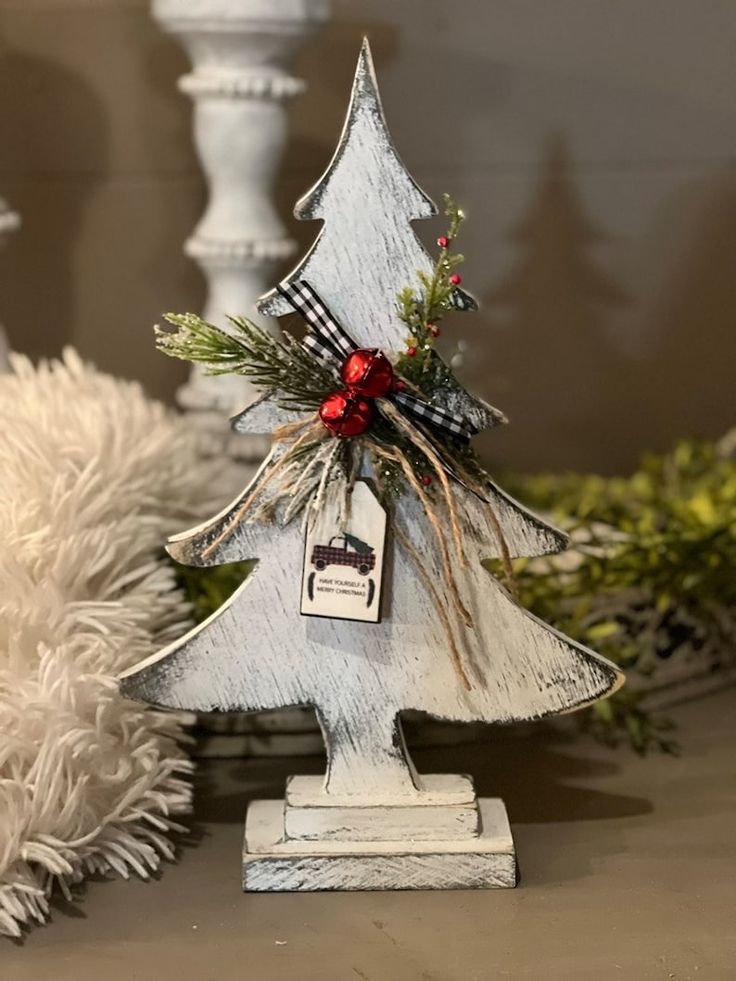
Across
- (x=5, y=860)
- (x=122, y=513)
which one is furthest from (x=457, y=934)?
(x=122, y=513)

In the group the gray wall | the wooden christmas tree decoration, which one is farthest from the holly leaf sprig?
the gray wall

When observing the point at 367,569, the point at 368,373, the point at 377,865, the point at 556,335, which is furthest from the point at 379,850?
the point at 556,335

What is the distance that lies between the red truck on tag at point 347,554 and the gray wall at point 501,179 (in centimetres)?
55

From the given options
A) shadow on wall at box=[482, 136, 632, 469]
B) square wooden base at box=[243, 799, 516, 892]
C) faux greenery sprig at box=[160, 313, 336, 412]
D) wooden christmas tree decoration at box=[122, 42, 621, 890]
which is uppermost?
shadow on wall at box=[482, 136, 632, 469]

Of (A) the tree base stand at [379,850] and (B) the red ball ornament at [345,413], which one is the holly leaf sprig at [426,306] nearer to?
(B) the red ball ornament at [345,413]

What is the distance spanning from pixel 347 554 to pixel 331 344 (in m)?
0.11

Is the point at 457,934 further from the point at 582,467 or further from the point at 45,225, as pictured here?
the point at 45,225

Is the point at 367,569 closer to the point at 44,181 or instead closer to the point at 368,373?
the point at 368,373

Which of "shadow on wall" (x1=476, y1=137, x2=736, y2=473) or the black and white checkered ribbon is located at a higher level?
"shadow on wall" (x1=476, y1=137, x2=736, y2=473)

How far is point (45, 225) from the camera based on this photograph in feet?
3.76

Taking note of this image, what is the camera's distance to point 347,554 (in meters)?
0.65

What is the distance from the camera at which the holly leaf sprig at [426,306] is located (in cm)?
62

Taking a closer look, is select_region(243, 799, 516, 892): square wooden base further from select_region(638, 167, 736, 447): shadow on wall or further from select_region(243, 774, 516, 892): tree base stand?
select_region(638, 167, 736, 447): shadow on wall

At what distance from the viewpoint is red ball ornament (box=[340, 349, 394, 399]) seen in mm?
621
